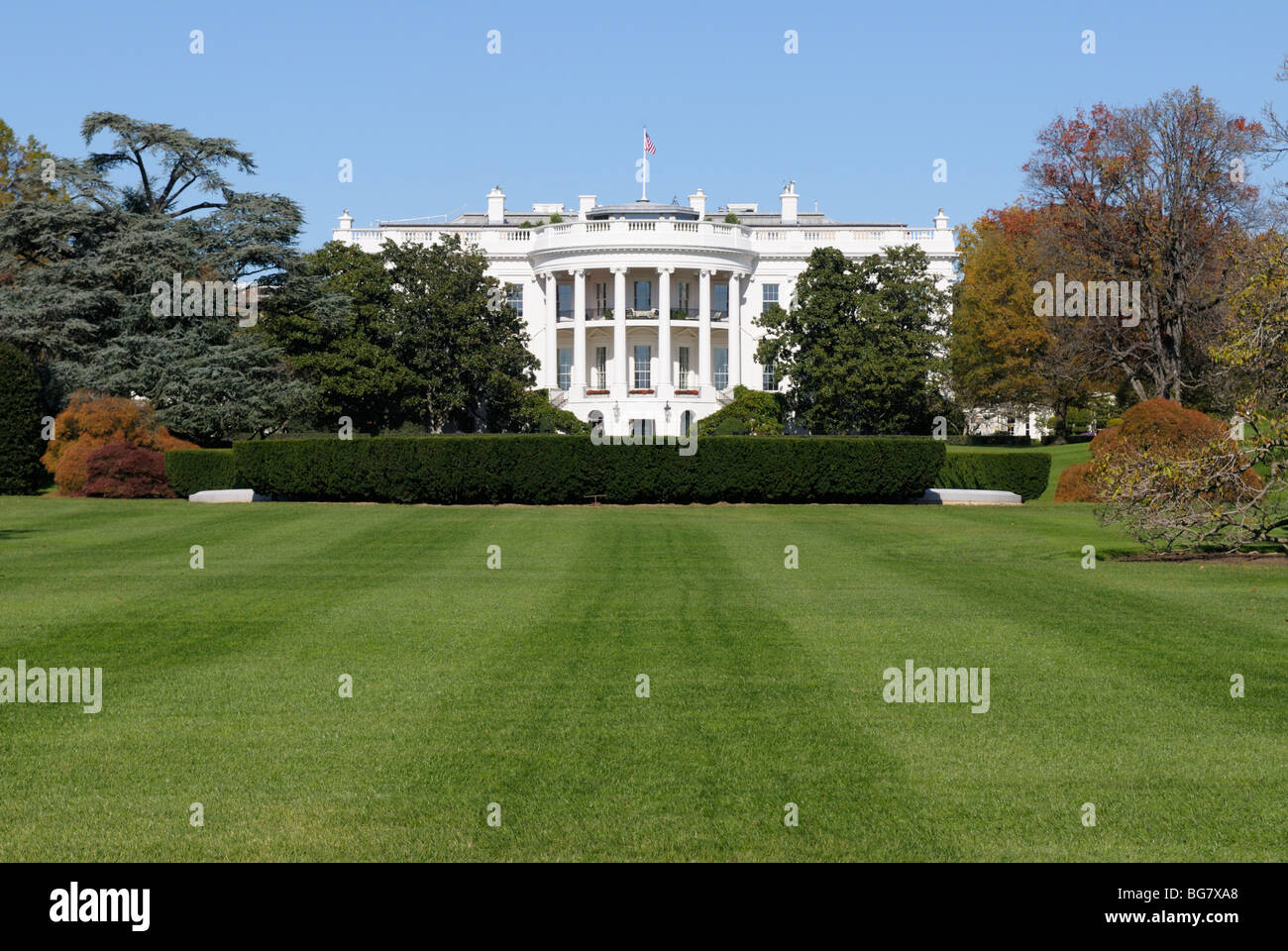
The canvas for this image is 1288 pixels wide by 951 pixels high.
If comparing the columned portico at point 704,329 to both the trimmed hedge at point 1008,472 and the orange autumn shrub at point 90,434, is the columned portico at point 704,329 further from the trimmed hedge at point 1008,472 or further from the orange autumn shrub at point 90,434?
the orange autumn shrub at point 90,434

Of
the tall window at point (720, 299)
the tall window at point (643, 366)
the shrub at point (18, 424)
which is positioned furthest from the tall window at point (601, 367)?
the shrub at point (18, 424)

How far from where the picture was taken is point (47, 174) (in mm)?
46438

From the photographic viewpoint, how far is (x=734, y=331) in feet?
251

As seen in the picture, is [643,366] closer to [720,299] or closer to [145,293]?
[720,299]

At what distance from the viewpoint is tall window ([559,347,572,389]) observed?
7769 cm

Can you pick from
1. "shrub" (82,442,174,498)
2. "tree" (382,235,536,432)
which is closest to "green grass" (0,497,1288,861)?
"shrub" (82,442,174,498)

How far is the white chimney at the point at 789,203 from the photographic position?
91688mm

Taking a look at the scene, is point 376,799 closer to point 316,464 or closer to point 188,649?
point 188,649

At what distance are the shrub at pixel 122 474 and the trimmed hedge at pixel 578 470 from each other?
3.30 meters

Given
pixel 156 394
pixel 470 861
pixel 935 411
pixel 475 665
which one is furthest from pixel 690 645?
pixel 935 411

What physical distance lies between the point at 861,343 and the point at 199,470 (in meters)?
30.9

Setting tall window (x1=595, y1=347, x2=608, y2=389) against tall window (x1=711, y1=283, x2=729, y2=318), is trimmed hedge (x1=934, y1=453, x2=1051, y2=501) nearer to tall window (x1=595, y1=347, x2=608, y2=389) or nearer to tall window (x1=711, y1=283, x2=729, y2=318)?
tall window (x1=595, y1=347, x2=608, y2=389)

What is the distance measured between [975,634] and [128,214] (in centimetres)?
4276

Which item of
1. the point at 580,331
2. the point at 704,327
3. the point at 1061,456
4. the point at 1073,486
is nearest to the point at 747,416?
the point at 704,327
